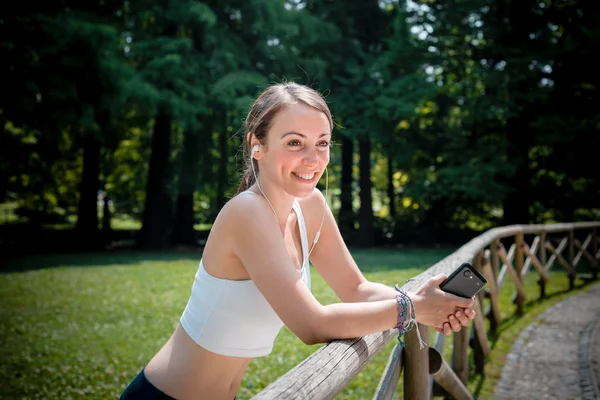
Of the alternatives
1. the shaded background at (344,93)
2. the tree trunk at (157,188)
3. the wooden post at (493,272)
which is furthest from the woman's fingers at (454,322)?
the tree trunk at (157,188)

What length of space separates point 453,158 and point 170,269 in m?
12.2

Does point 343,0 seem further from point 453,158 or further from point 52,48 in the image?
point 52,48

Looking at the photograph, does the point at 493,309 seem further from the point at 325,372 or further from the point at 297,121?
the point at 325,372

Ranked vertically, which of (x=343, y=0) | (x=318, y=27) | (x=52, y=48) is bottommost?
(x=52, y=48)

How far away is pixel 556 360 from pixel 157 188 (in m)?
18.7

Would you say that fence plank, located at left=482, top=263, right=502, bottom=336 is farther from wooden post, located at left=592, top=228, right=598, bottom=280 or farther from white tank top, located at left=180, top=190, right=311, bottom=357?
wooden post, located at left=592, top=228, right=598, bottom=280

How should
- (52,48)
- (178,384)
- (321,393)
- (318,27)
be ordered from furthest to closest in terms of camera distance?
(318,27)
(52,48)
(178,384)
(321,393)

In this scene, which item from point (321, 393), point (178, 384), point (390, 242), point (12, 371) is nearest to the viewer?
point (321, 393)

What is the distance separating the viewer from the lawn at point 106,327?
646cm

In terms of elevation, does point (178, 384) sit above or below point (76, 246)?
above

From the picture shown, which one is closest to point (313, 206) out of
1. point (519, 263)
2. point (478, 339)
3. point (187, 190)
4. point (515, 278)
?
point (478, 339)

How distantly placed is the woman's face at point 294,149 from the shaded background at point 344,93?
48.2ft

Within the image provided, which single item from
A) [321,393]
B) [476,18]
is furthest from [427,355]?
[476,18]

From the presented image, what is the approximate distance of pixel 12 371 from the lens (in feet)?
22.6
